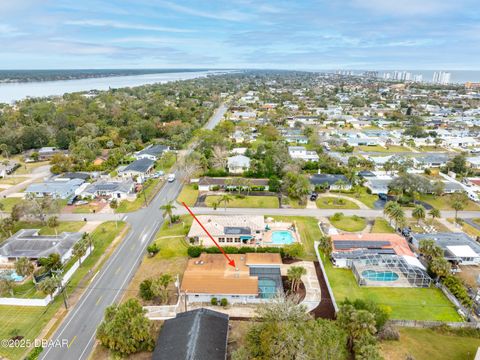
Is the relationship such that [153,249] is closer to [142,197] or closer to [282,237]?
[282,237]

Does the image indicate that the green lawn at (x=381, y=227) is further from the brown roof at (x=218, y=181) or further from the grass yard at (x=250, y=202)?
the brown roof at (x=218, y=181)

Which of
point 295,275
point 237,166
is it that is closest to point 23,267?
point 295,275

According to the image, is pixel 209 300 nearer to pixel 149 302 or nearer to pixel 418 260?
pixel 149 302

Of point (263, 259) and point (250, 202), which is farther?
point (250, 202)

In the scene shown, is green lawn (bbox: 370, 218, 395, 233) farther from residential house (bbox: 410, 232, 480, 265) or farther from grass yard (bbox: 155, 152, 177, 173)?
grass yard (bbox: 155, 152, 177, 173)

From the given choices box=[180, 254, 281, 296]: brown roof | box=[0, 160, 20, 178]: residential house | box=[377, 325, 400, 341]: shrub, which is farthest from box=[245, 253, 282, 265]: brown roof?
box=[0, 160, 20, 178]: residential house

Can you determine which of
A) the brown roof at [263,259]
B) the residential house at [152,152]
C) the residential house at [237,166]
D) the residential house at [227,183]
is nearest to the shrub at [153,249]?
the brown roof at [263,259]
